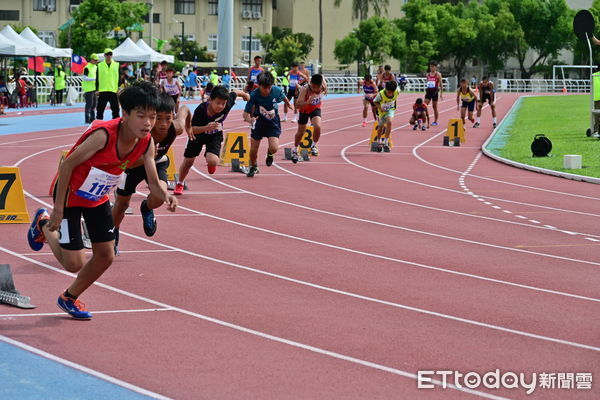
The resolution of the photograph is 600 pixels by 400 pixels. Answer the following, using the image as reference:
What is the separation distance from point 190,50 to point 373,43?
1911 cm

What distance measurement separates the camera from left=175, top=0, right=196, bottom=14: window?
341 ft

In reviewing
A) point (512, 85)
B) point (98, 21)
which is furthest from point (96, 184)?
point (512, 85)

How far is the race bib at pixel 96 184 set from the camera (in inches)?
276

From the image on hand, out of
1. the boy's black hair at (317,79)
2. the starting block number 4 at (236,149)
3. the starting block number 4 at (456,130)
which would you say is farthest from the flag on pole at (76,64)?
the starting block number 4 at (236,149)

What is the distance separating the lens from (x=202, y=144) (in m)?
15.2

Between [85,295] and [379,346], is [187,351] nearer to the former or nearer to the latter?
[379,346]

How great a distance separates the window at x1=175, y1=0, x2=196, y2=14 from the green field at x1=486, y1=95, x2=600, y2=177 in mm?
63974

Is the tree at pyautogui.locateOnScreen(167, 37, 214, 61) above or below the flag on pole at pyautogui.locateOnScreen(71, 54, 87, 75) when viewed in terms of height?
above

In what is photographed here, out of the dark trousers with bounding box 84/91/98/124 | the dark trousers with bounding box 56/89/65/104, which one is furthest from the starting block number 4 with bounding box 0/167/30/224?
the dark trousers with bounding box 56/89/65/104

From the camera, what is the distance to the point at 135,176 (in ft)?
33.0

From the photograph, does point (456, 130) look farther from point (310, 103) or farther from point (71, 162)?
point (71, 162)

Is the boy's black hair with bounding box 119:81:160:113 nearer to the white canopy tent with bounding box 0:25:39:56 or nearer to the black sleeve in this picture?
the black sleeve

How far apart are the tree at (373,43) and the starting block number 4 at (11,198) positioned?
78266mm

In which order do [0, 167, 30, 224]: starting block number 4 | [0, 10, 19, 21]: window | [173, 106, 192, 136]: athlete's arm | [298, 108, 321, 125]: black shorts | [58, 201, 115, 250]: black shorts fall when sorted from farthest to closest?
[0, 10, 19, 21]: window, [298, 108, 321, 125]: black shorts, [0, 167, 30, 224]: starting block number 4, [173, 106, 192, 136]: athlete's arm, [58, 201, 115, 250]: black shorts
